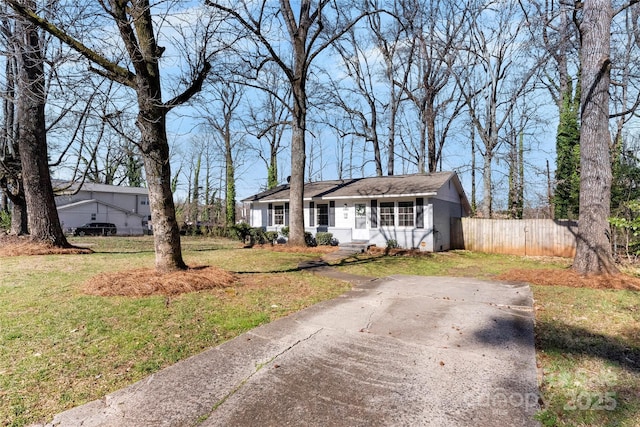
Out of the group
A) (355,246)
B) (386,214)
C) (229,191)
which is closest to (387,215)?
(386,214)

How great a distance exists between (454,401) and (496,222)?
15.7 metres

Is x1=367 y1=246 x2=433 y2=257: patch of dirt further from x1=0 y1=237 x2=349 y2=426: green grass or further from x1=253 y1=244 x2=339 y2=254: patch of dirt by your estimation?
x1=0 y1=237 x2=349 y2=426: green grass

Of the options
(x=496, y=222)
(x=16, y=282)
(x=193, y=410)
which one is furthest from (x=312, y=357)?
(x=496, y=222)

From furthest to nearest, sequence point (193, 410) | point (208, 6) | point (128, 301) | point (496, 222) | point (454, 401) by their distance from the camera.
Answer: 1. point (496, 222)
2. point (208, 6)
3. point (128, 301)
4. point (454, 401)
5. point (193, 410)

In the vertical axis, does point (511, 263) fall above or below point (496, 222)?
below

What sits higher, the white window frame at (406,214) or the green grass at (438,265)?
the white window frame at (406,214)

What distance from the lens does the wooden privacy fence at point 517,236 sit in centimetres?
1471

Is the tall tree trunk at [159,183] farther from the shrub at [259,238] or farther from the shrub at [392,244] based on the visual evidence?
the shrub at [259,238]

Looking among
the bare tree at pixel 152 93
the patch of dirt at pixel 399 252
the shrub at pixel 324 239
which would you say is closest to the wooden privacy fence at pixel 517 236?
the patch of dirt at pixel 399 252

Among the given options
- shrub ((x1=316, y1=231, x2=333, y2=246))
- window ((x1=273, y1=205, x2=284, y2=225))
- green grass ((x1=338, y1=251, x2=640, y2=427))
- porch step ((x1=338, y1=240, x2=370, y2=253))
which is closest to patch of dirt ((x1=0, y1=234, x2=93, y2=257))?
shrub ((x1=316, y1=231, x2=333, y2=246))

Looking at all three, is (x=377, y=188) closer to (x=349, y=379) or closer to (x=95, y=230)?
(x=349, y=379)

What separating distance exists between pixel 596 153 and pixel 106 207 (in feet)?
124

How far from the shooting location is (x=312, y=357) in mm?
3537

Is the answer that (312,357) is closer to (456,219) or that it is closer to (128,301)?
(128,301)
